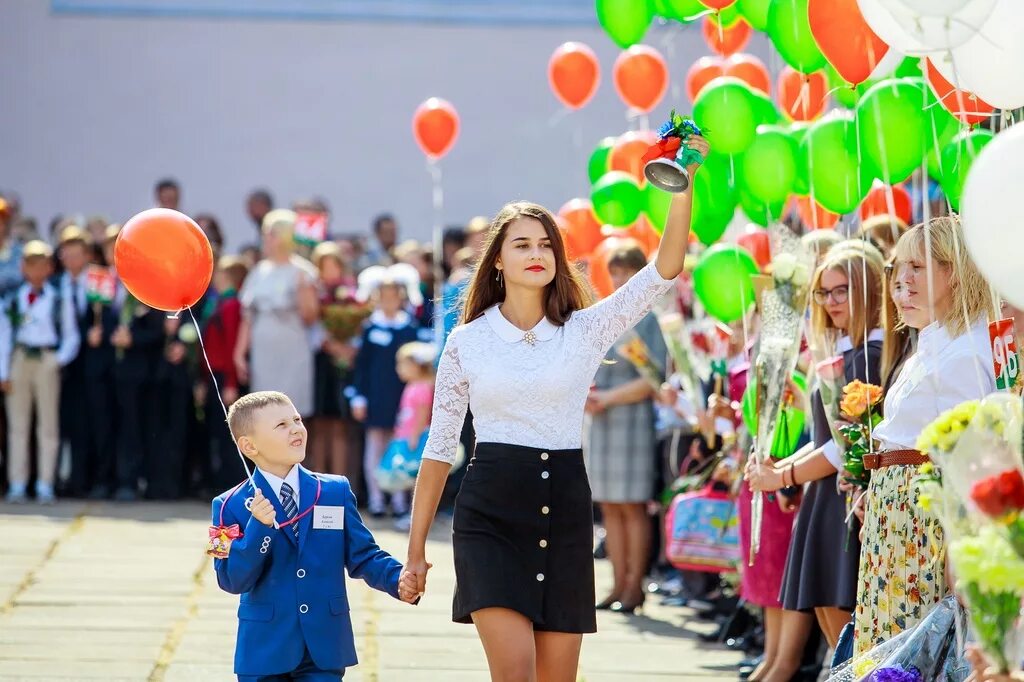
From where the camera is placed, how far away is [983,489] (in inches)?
133

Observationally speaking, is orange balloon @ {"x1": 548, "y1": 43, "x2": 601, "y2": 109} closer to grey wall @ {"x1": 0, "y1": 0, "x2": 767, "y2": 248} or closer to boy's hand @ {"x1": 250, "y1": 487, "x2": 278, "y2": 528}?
boy's hand @ {"x1": 250, "y1": 487, "x2": 278, "y2": 528}

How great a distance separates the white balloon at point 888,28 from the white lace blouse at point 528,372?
957mm

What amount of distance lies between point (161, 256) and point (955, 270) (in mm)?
2528

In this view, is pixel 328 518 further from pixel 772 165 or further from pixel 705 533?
pixel 705 533

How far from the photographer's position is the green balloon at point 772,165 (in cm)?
673

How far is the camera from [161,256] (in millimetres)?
5211

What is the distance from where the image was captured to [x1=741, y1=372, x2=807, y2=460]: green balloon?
6.40 meters

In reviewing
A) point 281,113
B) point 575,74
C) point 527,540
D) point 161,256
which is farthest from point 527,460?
point 281,113

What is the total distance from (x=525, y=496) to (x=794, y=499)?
2.12 m

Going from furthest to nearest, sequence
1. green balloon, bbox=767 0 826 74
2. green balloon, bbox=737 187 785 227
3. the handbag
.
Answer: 1. the handbag
2. green balloon, bbox=737 187 785 227
3. green balloon, bbox=767 0 826 74

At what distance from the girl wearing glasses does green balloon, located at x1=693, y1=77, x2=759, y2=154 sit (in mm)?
1168

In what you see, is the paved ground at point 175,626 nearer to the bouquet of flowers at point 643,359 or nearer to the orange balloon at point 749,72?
the bouquet of flowers at point 643,359

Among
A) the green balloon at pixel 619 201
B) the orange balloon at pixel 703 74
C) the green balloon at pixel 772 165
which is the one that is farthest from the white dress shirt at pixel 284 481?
the orange balloon at pixel 703 74

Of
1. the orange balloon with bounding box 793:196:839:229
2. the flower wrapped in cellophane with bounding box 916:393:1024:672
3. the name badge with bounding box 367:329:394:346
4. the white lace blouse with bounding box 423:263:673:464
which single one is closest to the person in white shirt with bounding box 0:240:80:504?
the name badge with bounding box 367:329:394:346
